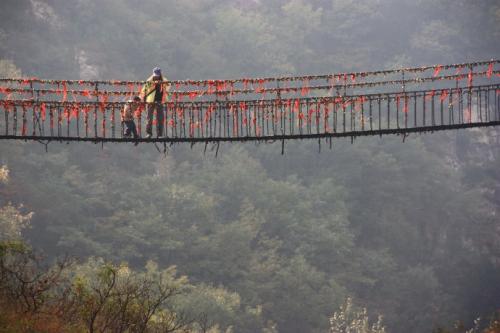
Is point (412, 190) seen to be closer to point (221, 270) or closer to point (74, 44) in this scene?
point (221, 270)

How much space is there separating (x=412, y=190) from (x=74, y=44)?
21.5 m

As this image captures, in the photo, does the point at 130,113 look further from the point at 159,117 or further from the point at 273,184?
the point at 273,184

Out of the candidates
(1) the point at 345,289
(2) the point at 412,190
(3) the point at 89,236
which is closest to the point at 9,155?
(3) the point at 89,236

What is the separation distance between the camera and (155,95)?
12.7 metres

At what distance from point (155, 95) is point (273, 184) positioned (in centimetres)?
2803

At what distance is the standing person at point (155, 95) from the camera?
12.4m

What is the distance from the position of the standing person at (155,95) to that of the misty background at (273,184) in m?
18.7

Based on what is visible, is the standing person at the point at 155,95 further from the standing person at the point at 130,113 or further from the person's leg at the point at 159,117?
the standing person at the point at 130,113

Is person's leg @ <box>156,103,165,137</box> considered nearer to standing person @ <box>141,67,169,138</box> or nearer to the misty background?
standing person @ <box>141,67,169,138</box>

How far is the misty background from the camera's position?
113 feet

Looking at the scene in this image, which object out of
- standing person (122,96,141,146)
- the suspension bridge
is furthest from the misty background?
standing person (122,96,141,146)

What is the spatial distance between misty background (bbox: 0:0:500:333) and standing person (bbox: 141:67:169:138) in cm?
1866

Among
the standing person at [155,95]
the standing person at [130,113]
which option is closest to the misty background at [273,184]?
the standing person at [130,113]

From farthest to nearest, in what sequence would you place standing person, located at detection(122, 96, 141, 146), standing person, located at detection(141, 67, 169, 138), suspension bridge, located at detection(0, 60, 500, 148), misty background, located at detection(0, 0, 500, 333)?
misty background, located at detection(0, 0, 500, 333)
standing person, located at detection(122, 96, 141, 146)
standing person, located at detection(141, 67, 169, 138)
suspension bridge, located at detection(0, 60, 500, 148)
